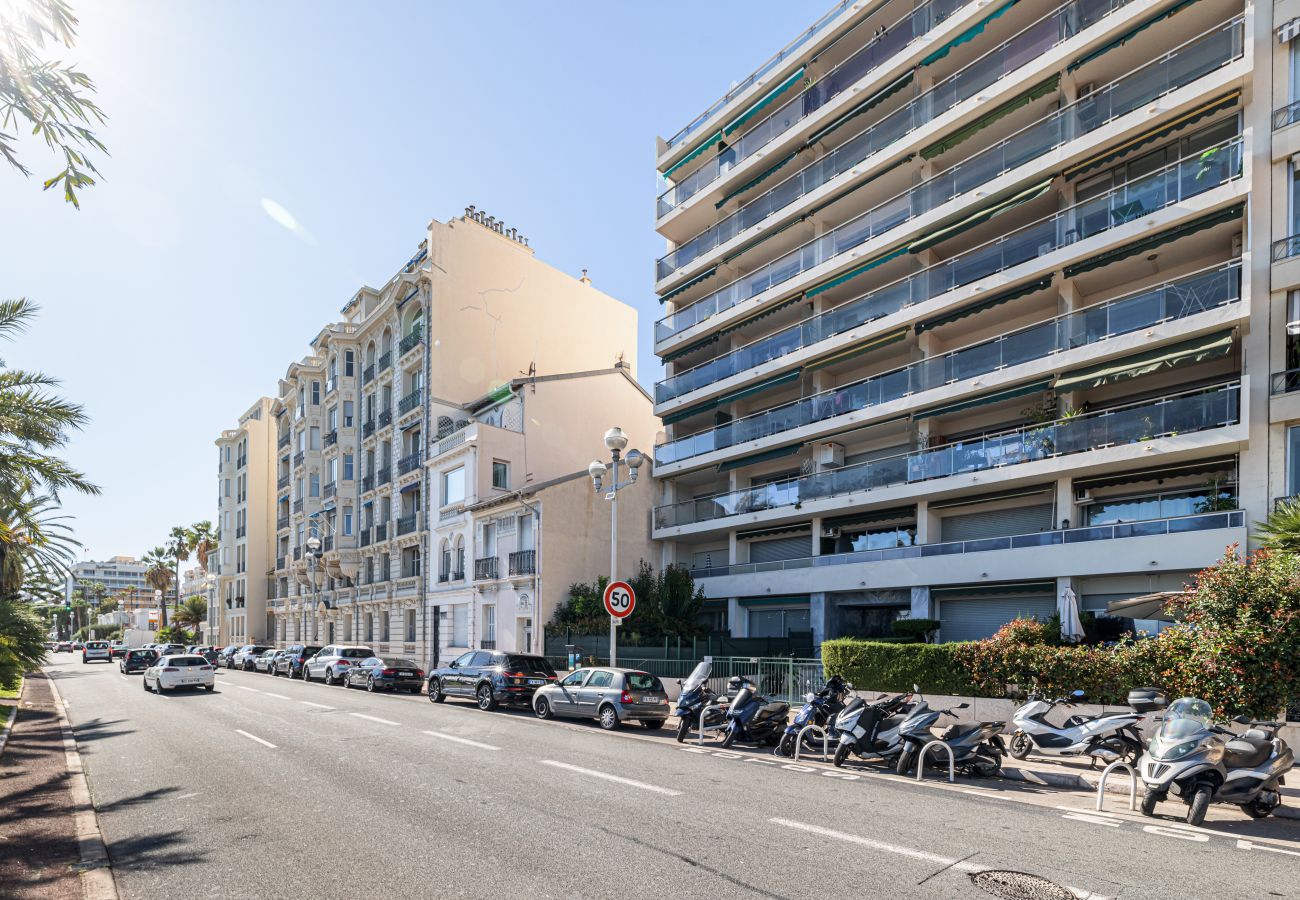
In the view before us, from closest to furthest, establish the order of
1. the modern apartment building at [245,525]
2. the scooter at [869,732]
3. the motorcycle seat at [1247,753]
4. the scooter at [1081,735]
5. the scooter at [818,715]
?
the motorcycle seat at [1247,753] → the scooter at [1081,735] → the scooter at [869,732] → the scooter at [818,715] → the modern apartment building at [245,525]

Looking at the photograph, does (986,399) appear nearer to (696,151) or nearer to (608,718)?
(608,718)

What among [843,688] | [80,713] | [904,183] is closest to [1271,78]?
[904,183]

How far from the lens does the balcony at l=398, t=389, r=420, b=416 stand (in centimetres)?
3944

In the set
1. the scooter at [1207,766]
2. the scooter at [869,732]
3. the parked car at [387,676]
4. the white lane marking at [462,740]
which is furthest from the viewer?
the parked car at [387,676]

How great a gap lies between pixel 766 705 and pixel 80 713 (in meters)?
17.3

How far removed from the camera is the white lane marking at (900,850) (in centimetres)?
631

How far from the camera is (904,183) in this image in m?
26.1

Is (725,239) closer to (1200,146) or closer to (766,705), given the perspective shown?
(1200,146)

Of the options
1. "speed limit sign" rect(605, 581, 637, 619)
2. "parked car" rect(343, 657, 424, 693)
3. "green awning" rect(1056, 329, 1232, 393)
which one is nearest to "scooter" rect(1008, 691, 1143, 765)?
"speed limit sign" rect(605, 581, 637, 619)

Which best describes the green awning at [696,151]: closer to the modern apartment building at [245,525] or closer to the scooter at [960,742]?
the scooter at [960,742]

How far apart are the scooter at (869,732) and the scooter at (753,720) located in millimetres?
1968

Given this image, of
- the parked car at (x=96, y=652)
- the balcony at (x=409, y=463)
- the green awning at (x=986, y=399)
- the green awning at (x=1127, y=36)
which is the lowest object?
the parked car at (x=96, y=652)

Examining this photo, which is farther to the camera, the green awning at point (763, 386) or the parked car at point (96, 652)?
the parked car at point (96, 652)

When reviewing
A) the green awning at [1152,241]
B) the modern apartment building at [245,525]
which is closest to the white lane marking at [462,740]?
the green awning at [1152,241]
